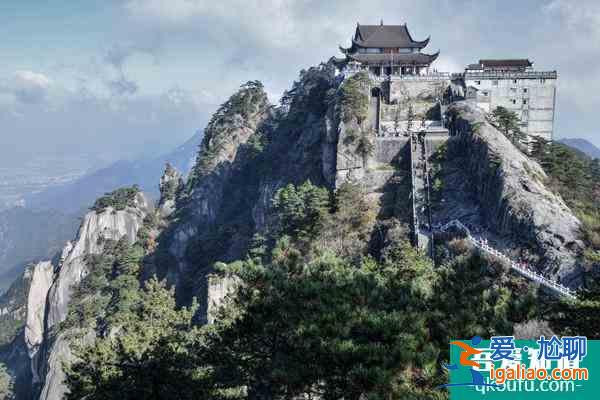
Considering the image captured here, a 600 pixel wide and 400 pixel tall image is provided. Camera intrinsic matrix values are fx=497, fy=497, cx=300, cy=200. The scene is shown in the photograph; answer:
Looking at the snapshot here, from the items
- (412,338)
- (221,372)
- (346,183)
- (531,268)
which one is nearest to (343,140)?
(346,183)

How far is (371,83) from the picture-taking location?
1802 inches

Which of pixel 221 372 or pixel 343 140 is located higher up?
pixel 343 140

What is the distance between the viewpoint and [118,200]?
221ft

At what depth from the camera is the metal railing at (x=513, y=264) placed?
23.6 metres

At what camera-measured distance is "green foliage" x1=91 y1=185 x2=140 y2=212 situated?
6575 cm

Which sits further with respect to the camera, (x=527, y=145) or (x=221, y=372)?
(x=527, y=145)

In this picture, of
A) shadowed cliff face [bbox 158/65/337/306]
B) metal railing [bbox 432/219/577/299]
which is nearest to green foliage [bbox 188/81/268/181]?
shadowed cliff face [bbox 158/65/337/306]

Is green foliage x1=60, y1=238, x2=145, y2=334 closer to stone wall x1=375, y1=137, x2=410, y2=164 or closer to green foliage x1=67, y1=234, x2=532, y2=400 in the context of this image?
stone wall x1=375, y1=137, x2=410, y2=164

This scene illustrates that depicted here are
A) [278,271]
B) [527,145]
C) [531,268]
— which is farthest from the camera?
[527,145]

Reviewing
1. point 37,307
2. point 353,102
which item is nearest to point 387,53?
point 353,102

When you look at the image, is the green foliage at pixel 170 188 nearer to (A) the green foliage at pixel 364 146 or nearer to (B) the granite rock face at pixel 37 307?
(B) the granite rock face at pixel 37 307

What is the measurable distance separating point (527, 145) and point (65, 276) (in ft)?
173

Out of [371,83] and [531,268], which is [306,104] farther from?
[531,268]

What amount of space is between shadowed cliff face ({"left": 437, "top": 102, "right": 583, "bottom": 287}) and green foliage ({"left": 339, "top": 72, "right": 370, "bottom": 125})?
7.45 m
